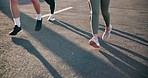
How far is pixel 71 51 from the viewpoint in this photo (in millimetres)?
4664

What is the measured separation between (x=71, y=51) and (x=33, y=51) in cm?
67

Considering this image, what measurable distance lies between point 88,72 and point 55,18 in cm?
379

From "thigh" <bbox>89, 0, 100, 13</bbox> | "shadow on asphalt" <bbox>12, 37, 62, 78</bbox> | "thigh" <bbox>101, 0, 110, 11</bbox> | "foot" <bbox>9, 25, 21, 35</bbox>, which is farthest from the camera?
"foot" <bbox>9, 25, 21, 35</bbox>

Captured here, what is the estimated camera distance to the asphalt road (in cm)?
382

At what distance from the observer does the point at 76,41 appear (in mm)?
5250

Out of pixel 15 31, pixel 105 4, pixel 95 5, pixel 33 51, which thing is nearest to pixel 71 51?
pixel 33 51

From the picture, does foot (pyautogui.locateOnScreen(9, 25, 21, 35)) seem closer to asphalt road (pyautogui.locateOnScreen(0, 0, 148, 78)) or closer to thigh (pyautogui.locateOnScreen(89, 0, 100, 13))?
asphalt road (pyautogui.locateOnScreen(0, 0, 148, 78))

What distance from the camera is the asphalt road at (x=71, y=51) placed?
3824mm

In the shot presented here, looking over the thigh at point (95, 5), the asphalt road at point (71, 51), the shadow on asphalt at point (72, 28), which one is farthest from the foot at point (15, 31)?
the thigh at point (95, 5)

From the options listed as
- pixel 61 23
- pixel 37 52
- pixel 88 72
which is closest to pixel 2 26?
pixel 61 23

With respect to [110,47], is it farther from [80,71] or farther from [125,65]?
[80,71]

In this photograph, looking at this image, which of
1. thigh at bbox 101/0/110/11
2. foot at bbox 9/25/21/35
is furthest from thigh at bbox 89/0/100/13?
foot at bbox 9/25/21/35

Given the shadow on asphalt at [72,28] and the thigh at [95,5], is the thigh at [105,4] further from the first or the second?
the shadow on asphalt at [72,28]

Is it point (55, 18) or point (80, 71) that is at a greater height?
point (80, 71)
